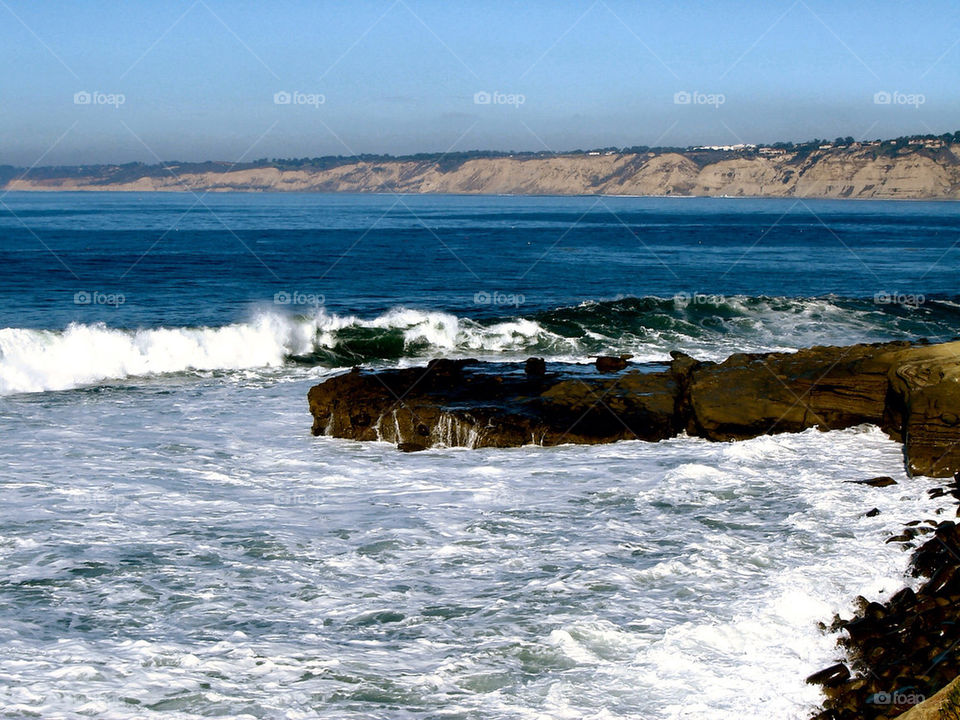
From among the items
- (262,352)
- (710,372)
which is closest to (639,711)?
(710,372)

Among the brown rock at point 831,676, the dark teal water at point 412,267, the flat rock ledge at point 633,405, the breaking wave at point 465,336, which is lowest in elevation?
the brown rock at point 831,676

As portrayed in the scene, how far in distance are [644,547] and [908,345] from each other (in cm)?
919

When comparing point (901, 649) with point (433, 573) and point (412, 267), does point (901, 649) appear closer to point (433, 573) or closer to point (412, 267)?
point (433, 573)

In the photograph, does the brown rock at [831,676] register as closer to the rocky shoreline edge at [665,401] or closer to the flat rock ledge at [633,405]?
the rocky shoreline edge at [665,401]

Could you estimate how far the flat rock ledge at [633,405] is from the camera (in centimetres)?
1505

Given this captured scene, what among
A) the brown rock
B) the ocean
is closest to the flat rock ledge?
the ocean

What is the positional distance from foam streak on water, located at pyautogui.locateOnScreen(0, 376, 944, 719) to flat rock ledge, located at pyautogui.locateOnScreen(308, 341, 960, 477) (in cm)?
44

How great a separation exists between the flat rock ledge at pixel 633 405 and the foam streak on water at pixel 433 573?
0.44 m

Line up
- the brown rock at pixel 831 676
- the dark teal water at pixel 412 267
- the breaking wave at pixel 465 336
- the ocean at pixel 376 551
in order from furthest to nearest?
the dark teal water at pixel 412 267 < the breaking wave at pixel 465 336 < the ocean at pixel 376 551 < the brown rock at pixel 831 676

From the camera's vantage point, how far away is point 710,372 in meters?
16.1

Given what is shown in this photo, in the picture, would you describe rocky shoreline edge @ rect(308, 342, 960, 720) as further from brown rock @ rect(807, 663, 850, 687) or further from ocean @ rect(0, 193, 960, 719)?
brown rock @ rect(807, 663, 850, 687)

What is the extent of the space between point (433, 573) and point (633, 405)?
6758 millimetres

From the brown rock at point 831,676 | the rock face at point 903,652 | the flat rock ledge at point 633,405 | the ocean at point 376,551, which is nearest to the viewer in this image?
the rock face at point 903,652

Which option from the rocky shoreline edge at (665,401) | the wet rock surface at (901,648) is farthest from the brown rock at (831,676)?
the rocky shoreline edge at (665,401)
